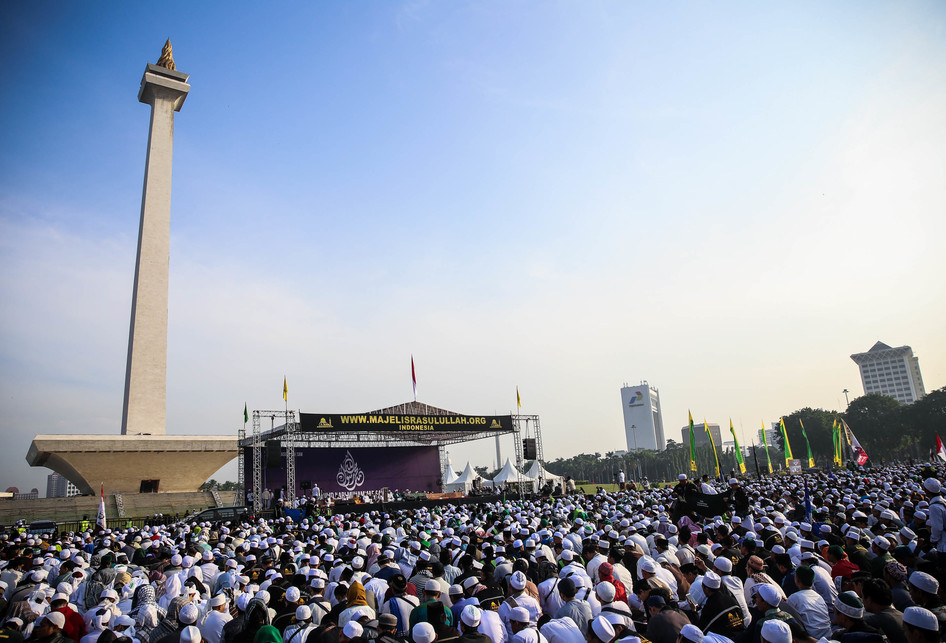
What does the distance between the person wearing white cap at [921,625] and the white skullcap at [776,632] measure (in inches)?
30.0

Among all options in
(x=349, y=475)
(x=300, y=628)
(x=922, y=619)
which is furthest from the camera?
(x=349, y=475)

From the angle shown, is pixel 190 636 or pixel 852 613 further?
pixel 190 636

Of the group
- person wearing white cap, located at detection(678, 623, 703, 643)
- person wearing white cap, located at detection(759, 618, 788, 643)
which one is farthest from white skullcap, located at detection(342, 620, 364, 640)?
person wearing white cap, located at detection(759, 618, 788, 643)

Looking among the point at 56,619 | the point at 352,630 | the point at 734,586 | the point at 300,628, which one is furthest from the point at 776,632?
the point at 56,619

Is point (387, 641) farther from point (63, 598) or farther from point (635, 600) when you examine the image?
point (63, 598)

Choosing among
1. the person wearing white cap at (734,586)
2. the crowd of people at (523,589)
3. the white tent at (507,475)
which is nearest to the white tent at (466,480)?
the white tent at (507,475)

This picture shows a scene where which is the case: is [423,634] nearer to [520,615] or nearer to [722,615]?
[520,615]

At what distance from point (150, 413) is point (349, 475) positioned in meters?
13.6

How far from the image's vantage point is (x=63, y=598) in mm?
6652

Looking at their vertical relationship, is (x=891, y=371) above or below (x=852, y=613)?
above

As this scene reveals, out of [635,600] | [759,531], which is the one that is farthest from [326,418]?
[635,600]

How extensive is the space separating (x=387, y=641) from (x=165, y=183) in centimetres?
4484

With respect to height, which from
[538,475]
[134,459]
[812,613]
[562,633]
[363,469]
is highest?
[134,459]

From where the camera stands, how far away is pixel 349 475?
40.0 metres
